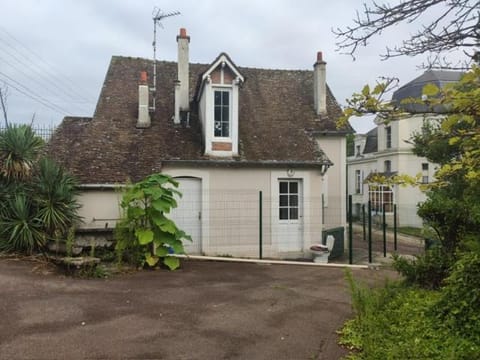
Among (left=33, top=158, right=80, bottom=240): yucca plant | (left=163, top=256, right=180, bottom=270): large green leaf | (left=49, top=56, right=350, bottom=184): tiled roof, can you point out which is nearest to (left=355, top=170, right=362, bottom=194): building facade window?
(left=49, top=56, right=350, bottom=184): tiled roof

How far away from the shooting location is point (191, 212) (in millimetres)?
11234

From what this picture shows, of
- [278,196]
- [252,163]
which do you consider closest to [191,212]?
[252,163]

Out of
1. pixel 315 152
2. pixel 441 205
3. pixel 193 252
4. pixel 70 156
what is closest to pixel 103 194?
pixel 70 156

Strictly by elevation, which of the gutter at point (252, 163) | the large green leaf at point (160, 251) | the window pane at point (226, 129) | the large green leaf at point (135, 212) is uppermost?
the window pane at point (226, 129)

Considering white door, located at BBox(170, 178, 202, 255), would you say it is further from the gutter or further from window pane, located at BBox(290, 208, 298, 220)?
window pane, located at BBox(290, 208, 298, 220)

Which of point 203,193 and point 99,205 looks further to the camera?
point 203,193

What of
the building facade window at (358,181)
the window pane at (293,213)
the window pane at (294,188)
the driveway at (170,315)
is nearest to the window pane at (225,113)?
the window pane at (294,188)

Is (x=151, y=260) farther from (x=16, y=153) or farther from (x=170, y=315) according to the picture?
(x=16, y=153)

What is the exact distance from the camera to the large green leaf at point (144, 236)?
794 cm

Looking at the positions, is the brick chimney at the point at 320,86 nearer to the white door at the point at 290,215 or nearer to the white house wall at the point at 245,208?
the white house wall at the point at 245,208

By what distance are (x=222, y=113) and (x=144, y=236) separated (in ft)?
16.3

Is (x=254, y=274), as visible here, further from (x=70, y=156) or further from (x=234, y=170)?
(x=70, y=156)

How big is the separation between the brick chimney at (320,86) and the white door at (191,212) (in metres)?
5.70

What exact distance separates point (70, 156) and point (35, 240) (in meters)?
3.00
